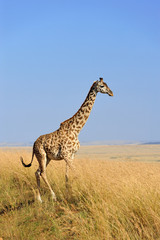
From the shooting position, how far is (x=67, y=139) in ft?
27.4

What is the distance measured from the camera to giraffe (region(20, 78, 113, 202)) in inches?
325

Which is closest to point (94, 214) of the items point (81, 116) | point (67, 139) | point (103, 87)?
point (67, 139)

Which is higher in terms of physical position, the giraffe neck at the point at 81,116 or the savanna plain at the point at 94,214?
the giraffe neck at the point at 81,116

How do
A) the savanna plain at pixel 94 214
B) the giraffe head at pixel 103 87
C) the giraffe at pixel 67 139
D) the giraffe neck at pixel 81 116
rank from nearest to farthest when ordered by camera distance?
the savanna plain at pixel 94 214 → the giraffe at pixel 67 139 → the giraffe head at pixel 103 87 → the giraffe neck at pixel 81 116

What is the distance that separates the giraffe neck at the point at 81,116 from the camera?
28.3 ft

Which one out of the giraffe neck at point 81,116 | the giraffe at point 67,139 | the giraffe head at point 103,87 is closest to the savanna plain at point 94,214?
the giraffe at point 67,139

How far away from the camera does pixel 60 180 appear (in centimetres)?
915

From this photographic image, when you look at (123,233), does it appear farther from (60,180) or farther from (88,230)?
(60,180)

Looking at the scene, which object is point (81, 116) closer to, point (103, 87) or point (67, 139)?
point (67, 139)

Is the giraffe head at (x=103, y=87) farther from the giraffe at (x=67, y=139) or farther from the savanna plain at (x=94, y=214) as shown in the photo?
the savanna plain at (x=94, y=214)

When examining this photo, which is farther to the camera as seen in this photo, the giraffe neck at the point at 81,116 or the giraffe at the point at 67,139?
the giraffe neck at the point at 81,116

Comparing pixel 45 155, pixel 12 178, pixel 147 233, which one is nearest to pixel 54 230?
pixel 147 233

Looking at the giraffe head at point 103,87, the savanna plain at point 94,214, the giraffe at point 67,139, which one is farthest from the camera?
the giraffe head at point 103,87

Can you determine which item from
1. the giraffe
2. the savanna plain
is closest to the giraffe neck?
the giraffe
